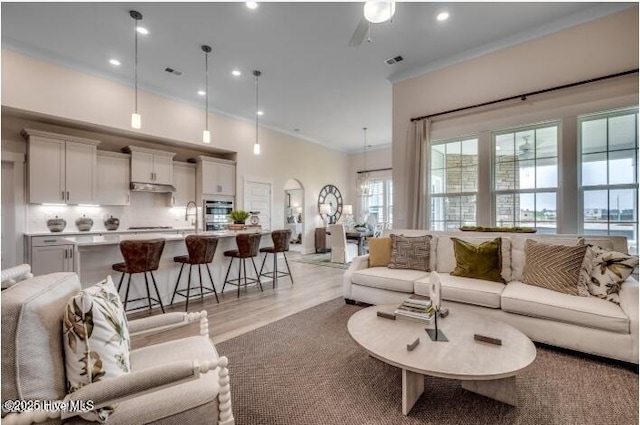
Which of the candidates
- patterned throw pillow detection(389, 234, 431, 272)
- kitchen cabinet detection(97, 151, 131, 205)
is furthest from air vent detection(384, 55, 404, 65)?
kitchen cabinet detection(97, 151, 131, 205)

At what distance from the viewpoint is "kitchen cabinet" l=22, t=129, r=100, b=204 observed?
14.4 feet

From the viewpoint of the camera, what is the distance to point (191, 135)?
19.8 ft

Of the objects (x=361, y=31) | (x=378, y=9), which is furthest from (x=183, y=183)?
(x=378, y=9)

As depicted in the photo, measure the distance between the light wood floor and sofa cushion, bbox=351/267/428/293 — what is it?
0.73m

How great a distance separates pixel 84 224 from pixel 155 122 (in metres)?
2.21

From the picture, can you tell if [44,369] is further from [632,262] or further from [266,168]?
[266,168]

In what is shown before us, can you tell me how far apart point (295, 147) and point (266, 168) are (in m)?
1.35

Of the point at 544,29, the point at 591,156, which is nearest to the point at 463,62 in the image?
the point at 544,29

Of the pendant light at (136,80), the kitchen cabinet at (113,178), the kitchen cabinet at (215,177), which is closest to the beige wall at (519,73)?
the kitchen cabinet at (215,177)

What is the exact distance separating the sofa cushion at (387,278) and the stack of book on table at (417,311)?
967 millimetres

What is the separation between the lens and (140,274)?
3.61m

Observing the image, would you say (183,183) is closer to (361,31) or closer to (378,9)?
(361,31)

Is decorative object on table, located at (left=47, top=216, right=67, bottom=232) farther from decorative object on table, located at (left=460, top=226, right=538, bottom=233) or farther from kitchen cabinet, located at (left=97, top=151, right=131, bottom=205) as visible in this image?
decorative object on table, located at (left=460, top=226, right=538, bottom=233)

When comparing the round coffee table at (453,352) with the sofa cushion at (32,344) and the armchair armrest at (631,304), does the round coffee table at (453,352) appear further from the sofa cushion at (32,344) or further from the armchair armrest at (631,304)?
the sofa cushion at (32,344)
